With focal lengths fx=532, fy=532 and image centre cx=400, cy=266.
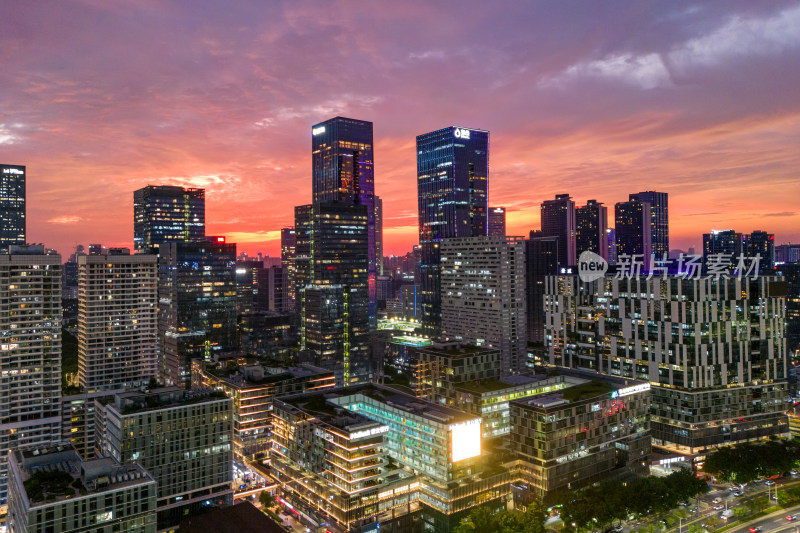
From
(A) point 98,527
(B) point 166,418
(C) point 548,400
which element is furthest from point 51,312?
(C) point 548,400

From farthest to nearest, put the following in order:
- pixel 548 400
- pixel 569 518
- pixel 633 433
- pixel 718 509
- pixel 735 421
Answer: pixel 735 421
pixel 633 433
pixel 548 400
pixel 718 509
pixel 569 518

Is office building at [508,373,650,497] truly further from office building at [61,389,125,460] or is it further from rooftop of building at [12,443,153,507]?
office building at [61,389,125,460]

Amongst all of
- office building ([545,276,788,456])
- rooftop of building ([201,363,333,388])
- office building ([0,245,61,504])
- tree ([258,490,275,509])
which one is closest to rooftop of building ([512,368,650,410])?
office building ([545,276,788,456])

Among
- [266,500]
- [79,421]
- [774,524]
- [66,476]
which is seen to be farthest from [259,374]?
[774,524]

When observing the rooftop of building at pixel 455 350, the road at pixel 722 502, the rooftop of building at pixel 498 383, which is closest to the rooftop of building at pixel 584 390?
the rooftop of building at pixel 498 383

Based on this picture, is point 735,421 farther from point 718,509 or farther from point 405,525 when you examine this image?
point 405,525

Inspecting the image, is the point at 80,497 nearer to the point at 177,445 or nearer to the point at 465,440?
the point at 177,445

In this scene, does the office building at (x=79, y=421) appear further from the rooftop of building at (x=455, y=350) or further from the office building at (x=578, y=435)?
the office building at (x=578, y=435)
